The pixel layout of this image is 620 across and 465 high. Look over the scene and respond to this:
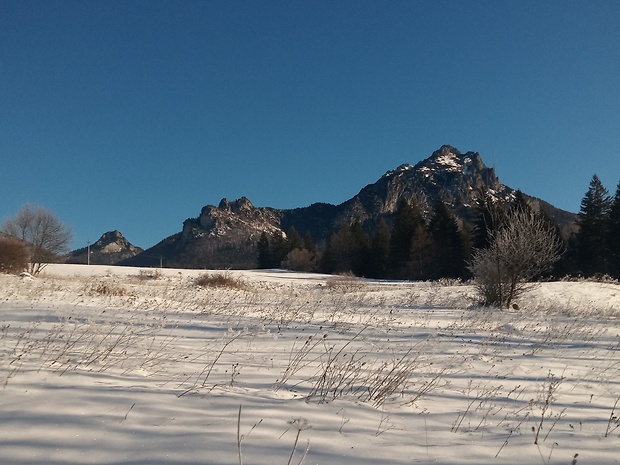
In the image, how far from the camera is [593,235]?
3891 centimetres

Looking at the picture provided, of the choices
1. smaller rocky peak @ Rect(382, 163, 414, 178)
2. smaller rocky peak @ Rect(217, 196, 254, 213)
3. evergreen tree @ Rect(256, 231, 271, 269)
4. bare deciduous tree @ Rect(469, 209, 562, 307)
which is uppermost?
smaller rocky peak @ Rect(382, 163, 414, 178)

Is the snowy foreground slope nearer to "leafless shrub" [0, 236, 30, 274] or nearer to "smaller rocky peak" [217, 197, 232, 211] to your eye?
"leafless shrub" [0, 236, 30, 274]

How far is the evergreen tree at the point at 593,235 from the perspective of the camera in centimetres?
3822

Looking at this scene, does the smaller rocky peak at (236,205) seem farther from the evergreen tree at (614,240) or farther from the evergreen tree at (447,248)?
the evergreen tree at (614,240)

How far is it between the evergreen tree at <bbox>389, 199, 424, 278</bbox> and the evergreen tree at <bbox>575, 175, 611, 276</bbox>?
15796mm

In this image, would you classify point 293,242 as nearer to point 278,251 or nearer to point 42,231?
point 278,251

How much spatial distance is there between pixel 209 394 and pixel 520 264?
44.6 feet

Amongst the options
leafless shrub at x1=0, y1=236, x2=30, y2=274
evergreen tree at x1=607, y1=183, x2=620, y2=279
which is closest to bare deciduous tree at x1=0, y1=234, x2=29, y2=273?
leafless shrub at x1=0, y1=236, x2=30, y2=274

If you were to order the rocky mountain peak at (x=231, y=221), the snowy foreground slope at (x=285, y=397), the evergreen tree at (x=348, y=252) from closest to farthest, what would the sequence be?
1. the snowy foreground slope at (x=285, y=397)
2. the evergreen tree at (x=348, y=252)
3. the rocky mountain peak at (x=231, y=221)

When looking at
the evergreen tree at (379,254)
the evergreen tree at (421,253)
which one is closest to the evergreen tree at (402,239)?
the evergreen tree at (379,254)

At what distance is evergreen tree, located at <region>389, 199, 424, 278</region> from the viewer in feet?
161

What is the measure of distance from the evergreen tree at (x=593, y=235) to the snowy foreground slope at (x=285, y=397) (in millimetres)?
36404

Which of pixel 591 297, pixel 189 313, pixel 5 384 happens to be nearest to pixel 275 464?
pixel 5 384

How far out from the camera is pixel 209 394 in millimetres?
3498
